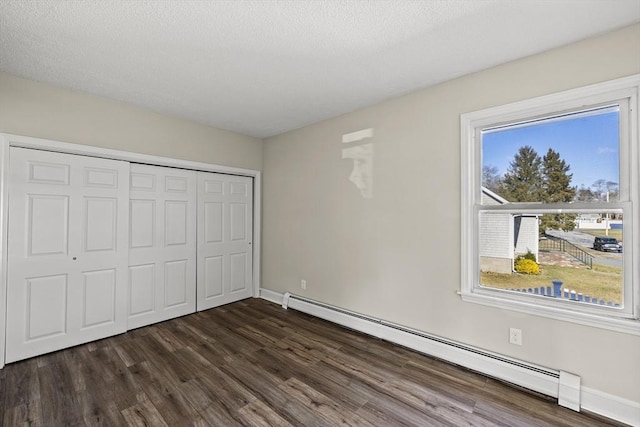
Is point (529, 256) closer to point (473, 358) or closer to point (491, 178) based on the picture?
point (491, 178)

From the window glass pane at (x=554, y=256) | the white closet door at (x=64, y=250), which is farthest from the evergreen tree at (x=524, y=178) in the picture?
→ the white closet door at (x=64, y=250)

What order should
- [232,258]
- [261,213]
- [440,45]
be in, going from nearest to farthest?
1. [440,45]
2. [232,258]
3. [261,213]

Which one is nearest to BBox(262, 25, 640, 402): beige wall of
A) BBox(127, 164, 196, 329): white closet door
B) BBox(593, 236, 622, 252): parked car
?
BBox(593, 236, 622, 252): parked car

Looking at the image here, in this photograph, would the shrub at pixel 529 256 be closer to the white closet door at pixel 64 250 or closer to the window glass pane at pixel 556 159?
the window glass pane at pixel 556 159

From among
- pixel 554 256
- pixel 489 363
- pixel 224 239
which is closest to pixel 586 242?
pixel 554 256

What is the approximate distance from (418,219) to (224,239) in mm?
2781

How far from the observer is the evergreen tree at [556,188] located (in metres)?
2.14

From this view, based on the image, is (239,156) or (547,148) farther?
(239,156)

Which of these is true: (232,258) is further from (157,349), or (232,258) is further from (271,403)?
(271,403)

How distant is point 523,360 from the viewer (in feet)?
7.27

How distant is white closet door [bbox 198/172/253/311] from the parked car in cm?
399

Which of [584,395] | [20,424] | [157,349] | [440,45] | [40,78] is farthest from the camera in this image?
[157,349]

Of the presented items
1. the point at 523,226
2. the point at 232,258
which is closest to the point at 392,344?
the point at 523,226

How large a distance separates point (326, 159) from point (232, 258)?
2069 mm
